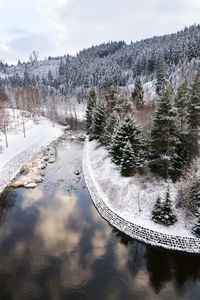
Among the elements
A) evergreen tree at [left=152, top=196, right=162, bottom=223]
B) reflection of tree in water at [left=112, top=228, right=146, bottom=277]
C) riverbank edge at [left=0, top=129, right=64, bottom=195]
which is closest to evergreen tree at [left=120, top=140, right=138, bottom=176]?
evergreen tree at [left=152, top=196, right=162, bottom=223]

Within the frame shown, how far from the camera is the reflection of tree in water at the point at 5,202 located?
2454 cm

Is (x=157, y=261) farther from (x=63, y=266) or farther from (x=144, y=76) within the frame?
(x=144, y=76)

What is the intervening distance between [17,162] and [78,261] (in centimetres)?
2605

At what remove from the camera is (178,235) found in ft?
63.7

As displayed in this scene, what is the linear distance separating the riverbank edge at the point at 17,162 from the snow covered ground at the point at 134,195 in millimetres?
12772

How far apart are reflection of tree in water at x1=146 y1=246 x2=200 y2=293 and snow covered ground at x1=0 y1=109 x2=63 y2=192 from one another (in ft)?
72.2

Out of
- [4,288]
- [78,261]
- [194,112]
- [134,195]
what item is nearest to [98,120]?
[194,112]

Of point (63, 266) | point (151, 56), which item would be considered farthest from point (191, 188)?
point (151, 56)

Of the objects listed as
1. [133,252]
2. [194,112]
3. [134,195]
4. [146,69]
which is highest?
[146,69]

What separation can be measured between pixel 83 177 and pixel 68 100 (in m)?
77.5

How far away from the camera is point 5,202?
26.9m

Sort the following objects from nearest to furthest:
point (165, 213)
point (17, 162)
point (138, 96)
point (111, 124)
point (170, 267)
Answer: point (170, 267) → point (165, 213) → point (111, 124) → point (17, 162) → point (138, 96)

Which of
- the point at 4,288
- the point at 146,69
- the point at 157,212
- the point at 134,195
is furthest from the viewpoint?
the point at 146,69

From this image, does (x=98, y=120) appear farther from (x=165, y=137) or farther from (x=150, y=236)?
Result: (x=150, y=236)
